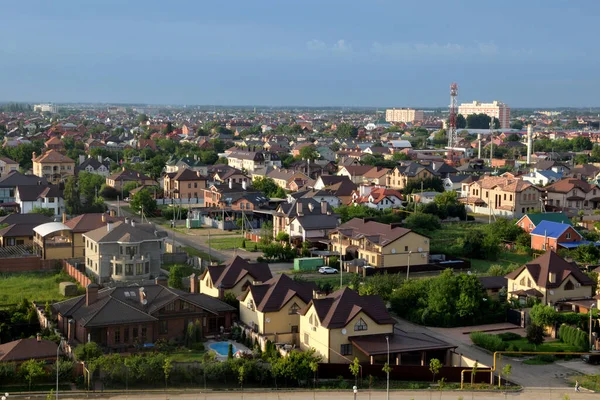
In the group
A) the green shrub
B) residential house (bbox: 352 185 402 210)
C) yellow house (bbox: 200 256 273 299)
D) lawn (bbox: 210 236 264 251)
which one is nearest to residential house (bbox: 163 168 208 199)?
residential house (bbox: 352 185 402 210)

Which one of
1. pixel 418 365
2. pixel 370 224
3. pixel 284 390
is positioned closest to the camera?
pixel 284 390

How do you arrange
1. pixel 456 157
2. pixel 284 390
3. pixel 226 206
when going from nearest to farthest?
pixel 284 390 → pixel 226 206 → pixel 456 157

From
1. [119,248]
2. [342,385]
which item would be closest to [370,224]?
[119,248]

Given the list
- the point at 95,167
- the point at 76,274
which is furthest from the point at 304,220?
the point at 95,167

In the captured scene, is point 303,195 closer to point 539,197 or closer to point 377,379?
point 539,197

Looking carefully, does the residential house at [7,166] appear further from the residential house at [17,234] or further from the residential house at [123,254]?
the residential house at [123,254]

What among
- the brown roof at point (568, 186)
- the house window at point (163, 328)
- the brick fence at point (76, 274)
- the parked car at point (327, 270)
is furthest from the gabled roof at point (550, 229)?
the house window at point (163, 328)
